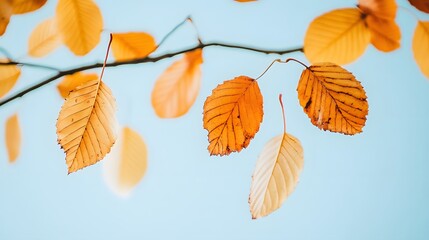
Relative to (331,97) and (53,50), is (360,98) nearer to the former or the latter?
(331,97)

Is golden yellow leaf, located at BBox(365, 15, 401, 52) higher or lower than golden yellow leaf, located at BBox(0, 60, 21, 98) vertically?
lower

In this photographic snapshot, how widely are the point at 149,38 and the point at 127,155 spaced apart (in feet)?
0.23

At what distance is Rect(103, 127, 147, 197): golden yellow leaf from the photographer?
0.60ft

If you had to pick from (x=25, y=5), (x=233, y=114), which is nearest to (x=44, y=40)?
(x=25, y=5)

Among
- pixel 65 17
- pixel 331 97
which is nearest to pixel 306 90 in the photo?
pixel 331 97

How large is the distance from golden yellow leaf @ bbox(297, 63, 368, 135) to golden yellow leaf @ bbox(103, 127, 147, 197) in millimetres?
99

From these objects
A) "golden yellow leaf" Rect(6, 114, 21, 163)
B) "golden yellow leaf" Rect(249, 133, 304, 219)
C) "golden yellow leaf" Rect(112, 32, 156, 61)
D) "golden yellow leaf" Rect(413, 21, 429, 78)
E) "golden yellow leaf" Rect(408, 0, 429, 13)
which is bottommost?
"golden yellow leaf" Rect(249, 133, 304, 219)

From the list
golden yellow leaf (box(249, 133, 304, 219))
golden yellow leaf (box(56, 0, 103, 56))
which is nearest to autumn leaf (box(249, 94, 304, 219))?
golden yellow leaf (box(249, 133, 304, 219))

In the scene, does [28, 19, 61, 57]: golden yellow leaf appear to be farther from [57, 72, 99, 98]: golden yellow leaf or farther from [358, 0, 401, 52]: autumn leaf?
[358, 0, 401, 52]: autumn leaf

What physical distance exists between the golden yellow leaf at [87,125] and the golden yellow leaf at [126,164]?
44 millimetres

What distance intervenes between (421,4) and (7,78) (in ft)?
0.79

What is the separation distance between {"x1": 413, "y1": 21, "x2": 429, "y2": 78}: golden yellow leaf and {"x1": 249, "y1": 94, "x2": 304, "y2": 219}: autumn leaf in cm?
9

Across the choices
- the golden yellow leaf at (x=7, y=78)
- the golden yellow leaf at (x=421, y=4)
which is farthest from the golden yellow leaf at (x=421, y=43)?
the golden yellow leaf at (x=7, y=78)

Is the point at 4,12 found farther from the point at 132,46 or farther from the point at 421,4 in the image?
the point at 421,4
